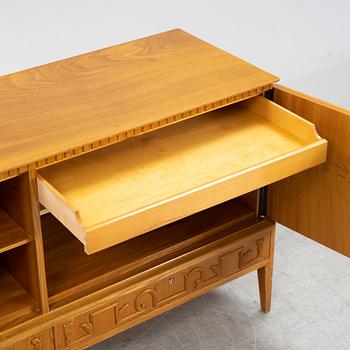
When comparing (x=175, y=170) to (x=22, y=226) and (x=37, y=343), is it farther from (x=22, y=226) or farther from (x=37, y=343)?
(x=37, y=343)

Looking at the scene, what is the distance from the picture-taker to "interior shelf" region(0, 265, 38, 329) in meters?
2.20

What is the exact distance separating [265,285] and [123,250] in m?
0.42

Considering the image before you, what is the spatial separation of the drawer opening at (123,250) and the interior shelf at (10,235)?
0.19 metres

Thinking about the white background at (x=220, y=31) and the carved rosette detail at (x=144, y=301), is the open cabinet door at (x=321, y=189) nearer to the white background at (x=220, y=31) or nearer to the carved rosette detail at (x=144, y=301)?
the carved rosette detail at (x=144, y=301)

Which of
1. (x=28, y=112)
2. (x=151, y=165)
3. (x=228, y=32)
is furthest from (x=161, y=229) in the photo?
(x=228, y=32)

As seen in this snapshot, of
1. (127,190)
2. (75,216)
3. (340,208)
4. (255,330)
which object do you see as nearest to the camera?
(75,216)

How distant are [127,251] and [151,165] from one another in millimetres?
255

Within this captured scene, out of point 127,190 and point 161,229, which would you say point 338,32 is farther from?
point 127,190

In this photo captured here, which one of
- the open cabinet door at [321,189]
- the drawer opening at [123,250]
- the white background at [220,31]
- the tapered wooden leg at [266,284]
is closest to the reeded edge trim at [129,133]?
the open cabinet door at [321,189]

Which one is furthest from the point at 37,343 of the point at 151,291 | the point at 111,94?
the point at 111,94

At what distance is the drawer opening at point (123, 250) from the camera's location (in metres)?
2.29

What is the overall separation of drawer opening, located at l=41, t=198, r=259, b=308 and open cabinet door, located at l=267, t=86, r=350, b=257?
3.8 inches

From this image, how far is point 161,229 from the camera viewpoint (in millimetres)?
2477

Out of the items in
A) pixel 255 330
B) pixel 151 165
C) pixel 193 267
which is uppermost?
pixel 151 165
